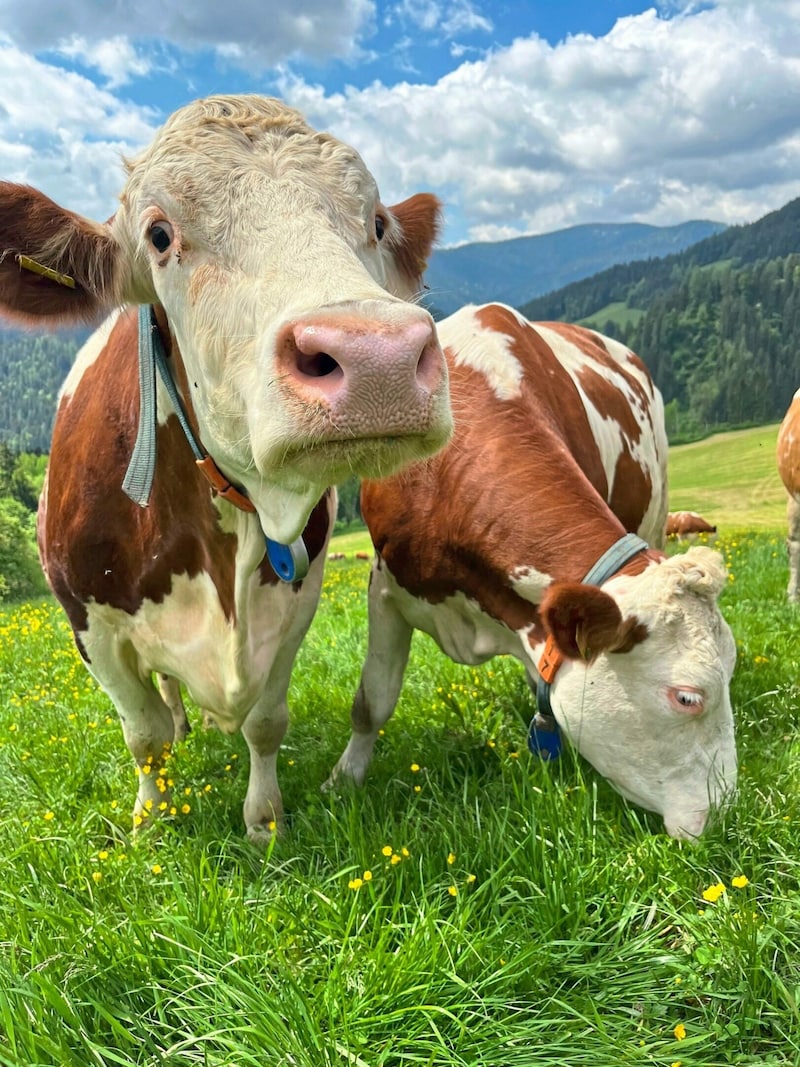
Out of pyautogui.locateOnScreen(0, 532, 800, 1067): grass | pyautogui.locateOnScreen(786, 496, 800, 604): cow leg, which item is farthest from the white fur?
pyautogui.locateOnScreen(786, 496, 800, 604): cow leg

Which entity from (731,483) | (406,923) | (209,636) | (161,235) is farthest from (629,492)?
(731,483)

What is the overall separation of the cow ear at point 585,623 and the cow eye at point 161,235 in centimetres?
168

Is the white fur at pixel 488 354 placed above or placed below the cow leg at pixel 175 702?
above

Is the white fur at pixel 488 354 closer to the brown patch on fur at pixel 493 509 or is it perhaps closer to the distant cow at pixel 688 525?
the brown patch on fur at pixel 493 509

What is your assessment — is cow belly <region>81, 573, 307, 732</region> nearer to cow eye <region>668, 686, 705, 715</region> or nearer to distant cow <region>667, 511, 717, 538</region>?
cow eye <region>668, 686, 705, 715</region>

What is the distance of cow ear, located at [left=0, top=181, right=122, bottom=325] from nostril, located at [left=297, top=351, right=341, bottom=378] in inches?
45.0

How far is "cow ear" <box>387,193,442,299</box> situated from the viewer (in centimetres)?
309

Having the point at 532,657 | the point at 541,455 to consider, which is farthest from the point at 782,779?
the point at 541,455

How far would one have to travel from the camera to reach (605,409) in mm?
5457

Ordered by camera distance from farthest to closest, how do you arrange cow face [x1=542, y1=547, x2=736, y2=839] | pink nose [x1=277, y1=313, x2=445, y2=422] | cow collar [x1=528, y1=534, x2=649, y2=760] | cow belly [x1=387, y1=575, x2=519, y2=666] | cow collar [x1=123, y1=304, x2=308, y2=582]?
cow belly [x1=387, y1=575, x2=519, y2=666] < cow collar [x1=528, y1=534, x2=649, y2=760] < cow face [x1=542, y1=547, x2=736, y2=839] < cow collar [x1=123, y1=304, x2=308, y2=582] < pink nose [x1=277, y1=313, x2=445, y2=422]

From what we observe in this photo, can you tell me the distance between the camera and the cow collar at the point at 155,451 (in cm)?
261

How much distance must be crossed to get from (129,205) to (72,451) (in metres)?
1.20

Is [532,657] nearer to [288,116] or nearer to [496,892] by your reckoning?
[496,892]

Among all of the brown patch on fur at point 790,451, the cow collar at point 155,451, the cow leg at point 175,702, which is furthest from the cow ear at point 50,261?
the brown patch on fur at point 790,451
